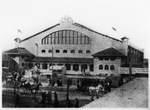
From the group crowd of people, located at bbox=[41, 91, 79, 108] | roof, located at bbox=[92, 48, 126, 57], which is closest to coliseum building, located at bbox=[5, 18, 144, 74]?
roof, located at bbox=[92, 48, 126, 57]

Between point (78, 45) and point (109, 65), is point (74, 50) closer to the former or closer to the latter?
point (78, 45)

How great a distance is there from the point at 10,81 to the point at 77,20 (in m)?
1.86

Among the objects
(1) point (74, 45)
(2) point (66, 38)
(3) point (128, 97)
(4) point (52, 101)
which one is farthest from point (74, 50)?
(3) point (128, 97)

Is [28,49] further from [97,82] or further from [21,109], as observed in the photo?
[97,82]

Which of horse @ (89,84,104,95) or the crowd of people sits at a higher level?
horse @ (89,84,104,95)

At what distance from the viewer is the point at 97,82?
5.82 m

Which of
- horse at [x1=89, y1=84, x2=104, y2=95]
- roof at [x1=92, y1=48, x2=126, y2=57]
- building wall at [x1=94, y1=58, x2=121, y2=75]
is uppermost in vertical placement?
roof at [x1=92, y1=48, x2=126, y2=57]

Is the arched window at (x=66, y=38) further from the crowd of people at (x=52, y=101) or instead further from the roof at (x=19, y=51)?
the crowd of people at (x=52, y=101)

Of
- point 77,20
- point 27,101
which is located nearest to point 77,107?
point 27,101

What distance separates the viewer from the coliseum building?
226 inches

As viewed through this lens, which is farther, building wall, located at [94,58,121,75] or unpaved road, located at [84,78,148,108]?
building wall, located at [94,58,121,75]

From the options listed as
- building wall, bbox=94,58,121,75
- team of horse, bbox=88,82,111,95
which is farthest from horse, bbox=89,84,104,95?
building wall, bbox=94,58,121,75

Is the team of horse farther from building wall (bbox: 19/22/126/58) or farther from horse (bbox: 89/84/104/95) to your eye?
building wall (bbox: 19/22/126/58)

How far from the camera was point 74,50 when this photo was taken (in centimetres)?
584
